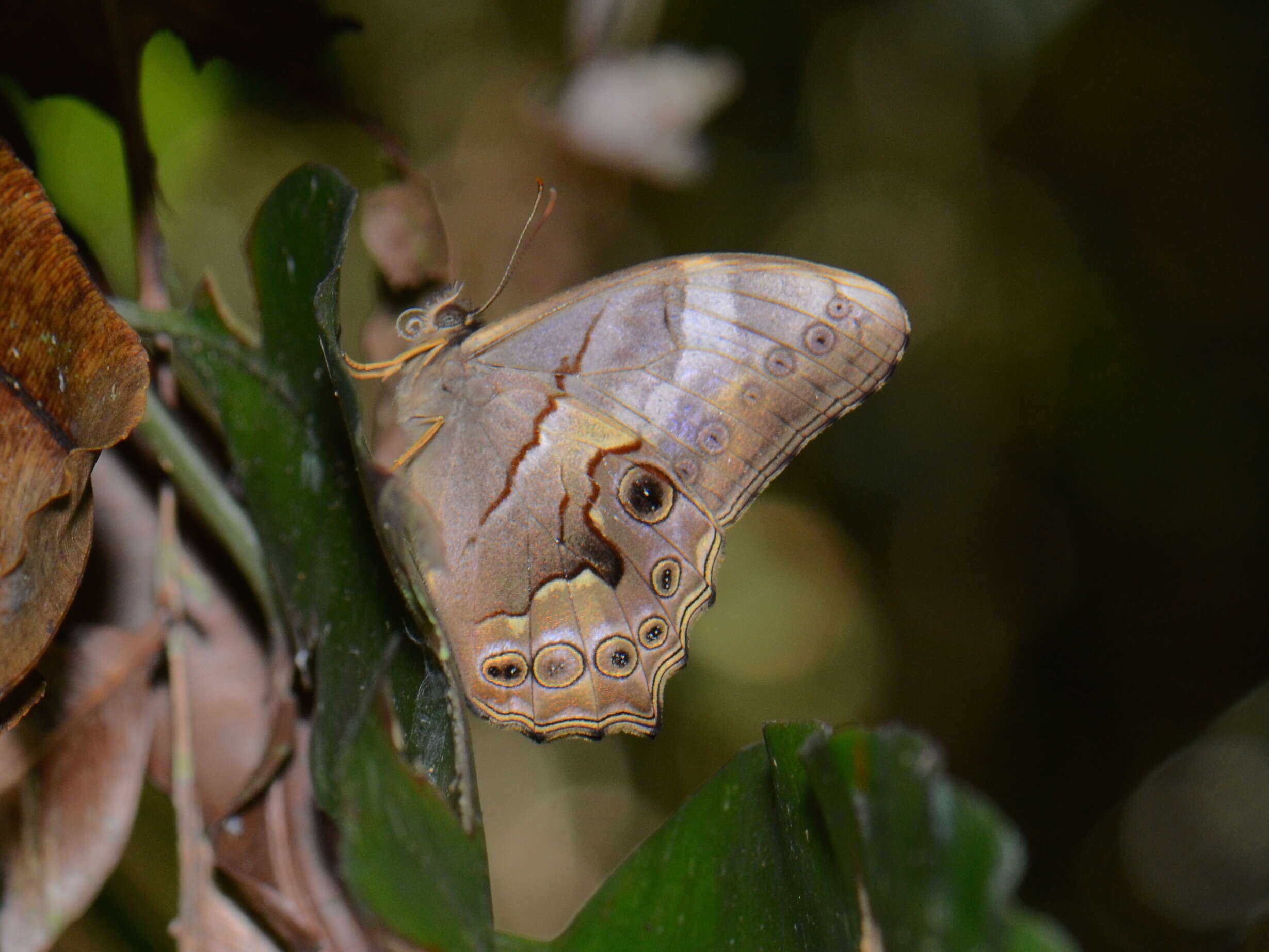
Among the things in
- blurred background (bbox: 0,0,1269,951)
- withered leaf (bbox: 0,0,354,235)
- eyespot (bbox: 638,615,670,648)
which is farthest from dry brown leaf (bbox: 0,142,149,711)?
blurred background (bbox: 0,0,1269,951)

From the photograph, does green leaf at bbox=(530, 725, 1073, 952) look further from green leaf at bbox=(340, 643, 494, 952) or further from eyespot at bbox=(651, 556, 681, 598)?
eyespot at bbox=(651, 556, 681, 598)

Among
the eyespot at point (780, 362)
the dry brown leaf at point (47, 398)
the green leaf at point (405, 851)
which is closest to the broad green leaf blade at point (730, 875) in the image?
the green leaf at point (405, 851)

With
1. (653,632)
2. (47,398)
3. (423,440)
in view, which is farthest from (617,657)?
(47,398)

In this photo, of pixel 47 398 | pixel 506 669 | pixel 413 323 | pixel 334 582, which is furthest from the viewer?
pixel 413 323

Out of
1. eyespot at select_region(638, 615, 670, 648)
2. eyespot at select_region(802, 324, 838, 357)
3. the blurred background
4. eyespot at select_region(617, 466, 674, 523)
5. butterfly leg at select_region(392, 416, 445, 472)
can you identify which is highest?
eyespot at select_region(802, 324, 838, 357)

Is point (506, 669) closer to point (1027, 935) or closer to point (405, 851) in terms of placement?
point (405, 851)

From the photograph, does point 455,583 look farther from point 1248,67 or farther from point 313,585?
point 1248,67
